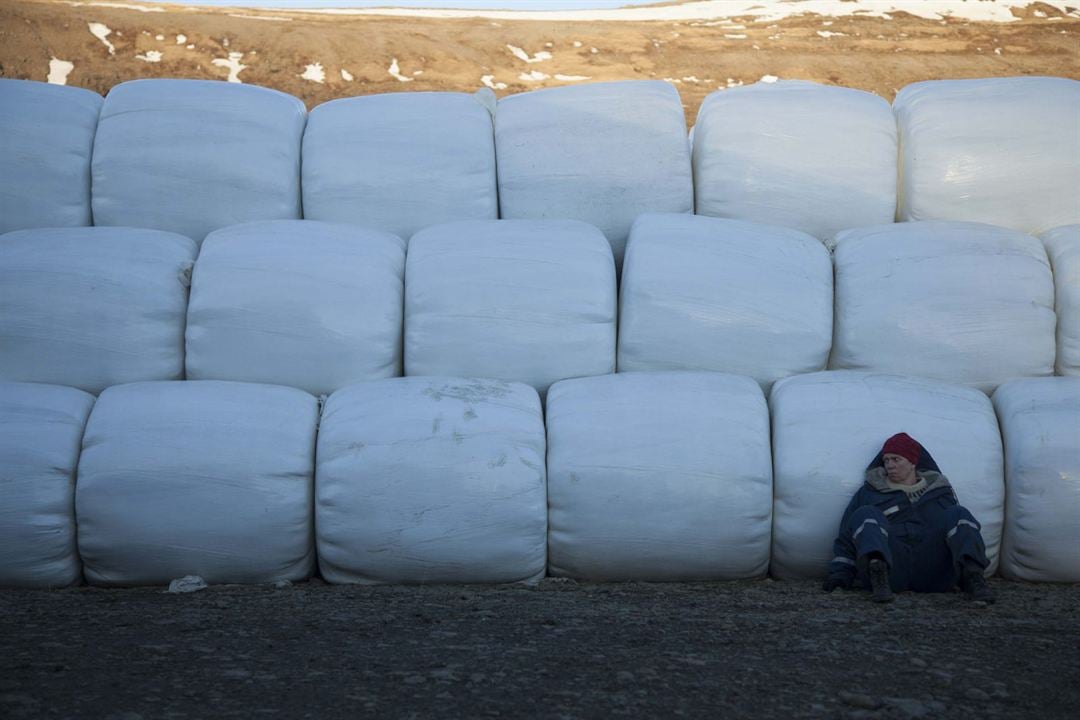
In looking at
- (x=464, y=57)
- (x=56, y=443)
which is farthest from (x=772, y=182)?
(x=464, y=57)

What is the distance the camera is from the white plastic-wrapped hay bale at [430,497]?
2.91 m

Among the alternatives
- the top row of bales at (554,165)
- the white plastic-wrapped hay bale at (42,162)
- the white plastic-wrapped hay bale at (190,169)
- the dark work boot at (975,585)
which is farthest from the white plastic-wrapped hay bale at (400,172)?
the dark work boot at (975,585)

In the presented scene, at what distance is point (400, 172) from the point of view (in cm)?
370

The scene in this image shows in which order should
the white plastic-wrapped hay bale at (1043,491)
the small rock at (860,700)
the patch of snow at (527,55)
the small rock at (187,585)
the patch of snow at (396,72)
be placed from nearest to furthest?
1. the small rock at (860,700)
2. the small rock at (187,585)
3. the white plastic-wrapped hay bale at (1043,491)
4. the patch of snow at (396,72)
5. the patch of snow at (527,55)

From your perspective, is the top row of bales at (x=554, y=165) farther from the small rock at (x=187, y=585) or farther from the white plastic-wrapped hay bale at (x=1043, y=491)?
the small rock at (x=187, y=585)

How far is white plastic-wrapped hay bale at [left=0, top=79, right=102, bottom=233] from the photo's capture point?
3693 millimetres

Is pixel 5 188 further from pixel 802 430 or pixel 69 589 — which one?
pixel 802 430

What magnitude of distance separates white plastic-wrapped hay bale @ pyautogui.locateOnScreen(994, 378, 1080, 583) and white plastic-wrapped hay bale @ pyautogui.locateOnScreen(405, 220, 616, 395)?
112 cm

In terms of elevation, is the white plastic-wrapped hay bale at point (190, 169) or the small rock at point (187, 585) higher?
the white plastic-wrapped hay bale at point (190, 169)

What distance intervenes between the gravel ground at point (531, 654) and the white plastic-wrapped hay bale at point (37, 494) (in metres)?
0.09

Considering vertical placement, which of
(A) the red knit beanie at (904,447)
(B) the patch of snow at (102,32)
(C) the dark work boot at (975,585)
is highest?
(B) the patch of snow at (102,32)

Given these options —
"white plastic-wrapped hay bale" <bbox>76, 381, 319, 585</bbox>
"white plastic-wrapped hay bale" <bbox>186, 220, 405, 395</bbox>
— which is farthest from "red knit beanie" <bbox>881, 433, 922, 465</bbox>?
"white plastic-wrapped hay bale" <bbox>76, 381, 319, 585</bbox>

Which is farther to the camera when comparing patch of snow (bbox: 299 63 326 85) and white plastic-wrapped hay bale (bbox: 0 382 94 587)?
patch of snow (bbox: 299 63 326 85)

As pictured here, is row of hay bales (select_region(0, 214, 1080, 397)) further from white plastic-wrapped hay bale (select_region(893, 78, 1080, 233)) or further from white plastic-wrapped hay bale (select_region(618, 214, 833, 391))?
white plastic-wrapped hay bale (select_region(893, 78, 1080, 233))
